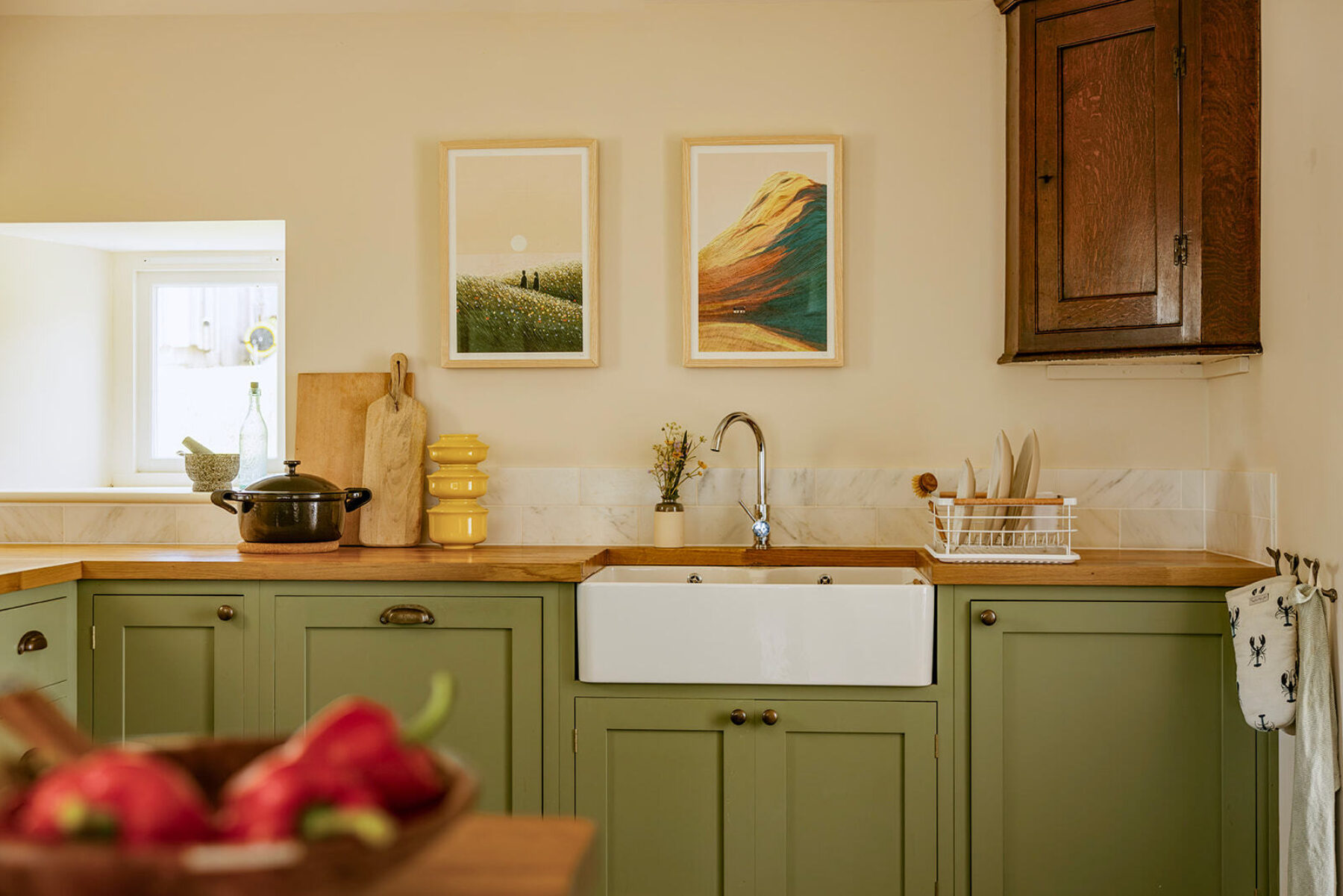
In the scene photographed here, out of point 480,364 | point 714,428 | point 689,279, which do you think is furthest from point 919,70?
point 480,364

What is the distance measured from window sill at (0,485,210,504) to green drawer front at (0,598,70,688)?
0.67m

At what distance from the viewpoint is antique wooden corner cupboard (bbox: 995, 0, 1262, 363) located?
228cm

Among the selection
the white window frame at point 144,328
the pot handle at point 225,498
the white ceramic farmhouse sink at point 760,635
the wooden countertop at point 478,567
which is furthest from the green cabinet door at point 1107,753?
the white window frame at point 144,328

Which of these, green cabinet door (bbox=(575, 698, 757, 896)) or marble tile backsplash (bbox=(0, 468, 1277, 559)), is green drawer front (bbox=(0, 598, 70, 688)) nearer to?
marble tile backsplash (bbox=(0, 468, 1277, 559))

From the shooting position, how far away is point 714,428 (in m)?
2.76

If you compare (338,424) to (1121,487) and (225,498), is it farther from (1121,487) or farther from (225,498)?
(1121,487)

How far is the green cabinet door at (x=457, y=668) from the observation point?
222 cm

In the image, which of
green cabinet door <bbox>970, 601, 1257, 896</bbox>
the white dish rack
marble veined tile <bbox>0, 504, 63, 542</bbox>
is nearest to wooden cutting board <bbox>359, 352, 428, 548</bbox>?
marble veined tile <bbox>0, 504, 63, 542</bbox>

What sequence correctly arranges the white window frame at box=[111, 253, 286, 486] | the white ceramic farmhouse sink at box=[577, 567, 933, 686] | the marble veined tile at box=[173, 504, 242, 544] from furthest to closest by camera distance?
the white window frame at box=[111, 253, 286, 486], the marble veined tile at box=[173, 504, 242, 544], the white ceramic farmhouse sink at box=[577, 567, 933, 686]

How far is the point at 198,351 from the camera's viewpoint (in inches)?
125

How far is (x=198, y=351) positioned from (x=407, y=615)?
4.93ft

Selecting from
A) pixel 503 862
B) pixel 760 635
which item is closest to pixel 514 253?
pixel 760 635

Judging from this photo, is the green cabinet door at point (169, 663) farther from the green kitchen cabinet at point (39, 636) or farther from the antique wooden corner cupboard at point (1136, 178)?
the antique wooden corner cupboard at point (1136, 178)

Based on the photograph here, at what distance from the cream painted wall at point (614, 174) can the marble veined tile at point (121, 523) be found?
1.98ft
